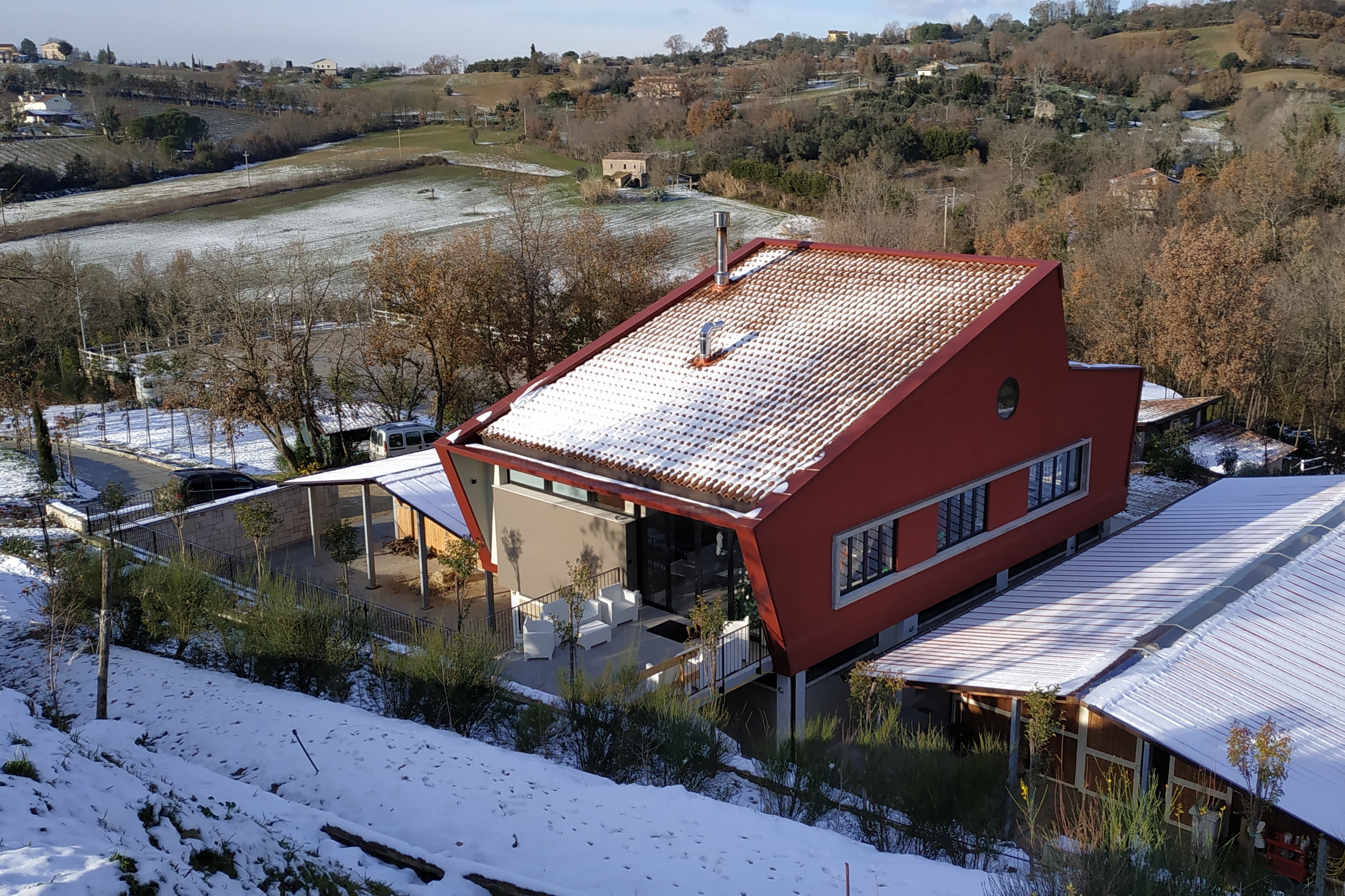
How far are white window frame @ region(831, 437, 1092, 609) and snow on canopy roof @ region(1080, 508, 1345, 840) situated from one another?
325 cm

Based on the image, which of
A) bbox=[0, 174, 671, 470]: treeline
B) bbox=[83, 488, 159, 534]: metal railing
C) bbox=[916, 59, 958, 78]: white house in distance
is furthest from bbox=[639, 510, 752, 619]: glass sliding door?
bbox=[916, 59, 958, 78]: white house in distance

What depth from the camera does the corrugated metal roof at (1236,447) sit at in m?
26.3

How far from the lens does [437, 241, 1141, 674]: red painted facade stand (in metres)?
12.1

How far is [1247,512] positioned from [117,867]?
1714 centimetres

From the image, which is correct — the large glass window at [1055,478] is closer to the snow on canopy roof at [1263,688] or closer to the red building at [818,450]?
the red building at [818,450]

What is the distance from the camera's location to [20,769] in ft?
21.5

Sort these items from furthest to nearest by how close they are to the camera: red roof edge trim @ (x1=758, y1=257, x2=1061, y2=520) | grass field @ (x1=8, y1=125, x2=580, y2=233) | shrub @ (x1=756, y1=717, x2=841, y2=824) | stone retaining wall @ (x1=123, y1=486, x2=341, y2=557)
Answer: grass field @ (x1=8, y1=125, x2=580, y2=233), stone retaining wall @ (x1=123, y1=486, x2=341, y2=557), red roof edge trim @ (x1=758, y1=257, x2=1061, y2=520), shrub @ (x1=756, y1=717, x2=841, y2=824)

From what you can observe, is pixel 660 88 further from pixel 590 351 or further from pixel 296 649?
pixel 296 649

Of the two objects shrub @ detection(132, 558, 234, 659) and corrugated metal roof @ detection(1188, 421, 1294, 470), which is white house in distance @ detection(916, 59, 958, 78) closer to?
corrugated metal roof @ detection(1188, 421, 1294, 470)

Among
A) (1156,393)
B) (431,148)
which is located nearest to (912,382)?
(1156,393)

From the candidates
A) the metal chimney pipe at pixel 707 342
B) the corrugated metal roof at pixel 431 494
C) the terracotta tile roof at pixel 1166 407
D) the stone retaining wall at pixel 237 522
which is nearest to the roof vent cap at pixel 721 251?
the metal chimney pipe at pixel 707 342

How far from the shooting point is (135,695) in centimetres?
1121

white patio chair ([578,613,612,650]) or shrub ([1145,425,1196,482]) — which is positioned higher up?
white patio chair ([578,613,612,650])

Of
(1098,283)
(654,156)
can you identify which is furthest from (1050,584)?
(654,156)
